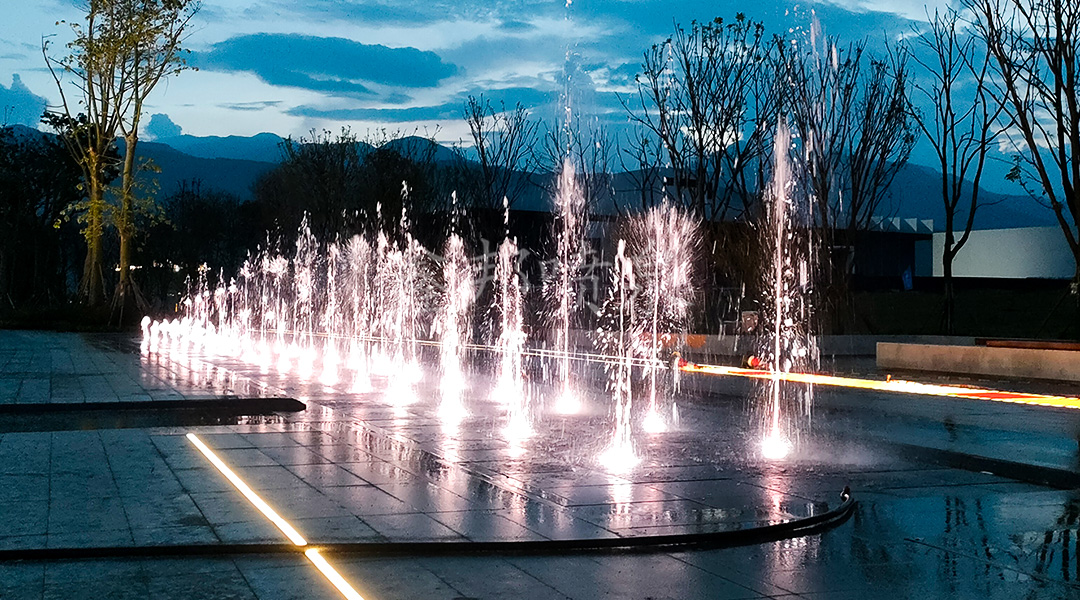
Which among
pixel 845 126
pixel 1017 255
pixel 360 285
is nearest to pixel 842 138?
pixel 845 126

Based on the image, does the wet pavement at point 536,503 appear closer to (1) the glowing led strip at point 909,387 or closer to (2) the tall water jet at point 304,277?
(1) the glowing led strip at point 909,387

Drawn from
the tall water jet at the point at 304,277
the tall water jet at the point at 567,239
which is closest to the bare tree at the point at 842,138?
the tall water jet at the point at 567,239

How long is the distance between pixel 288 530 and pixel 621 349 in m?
22.0

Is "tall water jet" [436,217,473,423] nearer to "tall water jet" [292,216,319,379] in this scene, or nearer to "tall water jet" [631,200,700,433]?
"tall water jet" [631,200,700,433]

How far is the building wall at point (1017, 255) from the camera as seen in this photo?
41000mm

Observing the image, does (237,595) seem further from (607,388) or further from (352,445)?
(607,388)

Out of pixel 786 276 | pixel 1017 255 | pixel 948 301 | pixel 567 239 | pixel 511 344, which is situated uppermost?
pixel 567 239

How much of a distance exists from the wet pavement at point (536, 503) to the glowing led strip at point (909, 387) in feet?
4.88

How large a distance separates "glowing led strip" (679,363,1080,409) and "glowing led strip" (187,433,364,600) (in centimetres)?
1084

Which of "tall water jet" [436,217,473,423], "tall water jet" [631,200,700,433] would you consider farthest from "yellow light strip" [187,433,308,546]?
"tall water jet" [436,217,473,423]

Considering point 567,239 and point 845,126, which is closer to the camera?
point 845,126

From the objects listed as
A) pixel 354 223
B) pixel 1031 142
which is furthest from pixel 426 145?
pixel 1031 142

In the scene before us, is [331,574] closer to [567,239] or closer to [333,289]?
[567,239]

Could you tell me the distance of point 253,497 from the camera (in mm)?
7496
